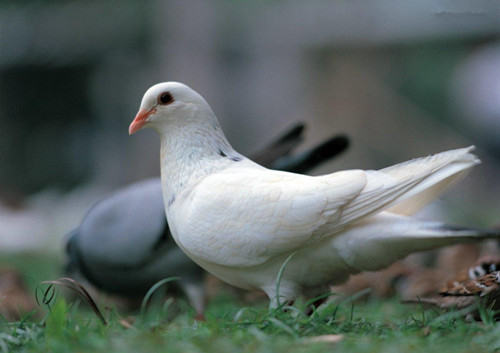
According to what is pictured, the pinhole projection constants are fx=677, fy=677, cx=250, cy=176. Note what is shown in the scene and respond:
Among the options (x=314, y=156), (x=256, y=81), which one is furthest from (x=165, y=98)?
(x=256, y=81)

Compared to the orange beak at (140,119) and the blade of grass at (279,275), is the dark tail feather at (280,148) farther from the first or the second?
the blade of grass at (279,275)

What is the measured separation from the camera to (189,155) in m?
3.00

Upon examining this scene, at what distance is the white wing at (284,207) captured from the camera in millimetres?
2658

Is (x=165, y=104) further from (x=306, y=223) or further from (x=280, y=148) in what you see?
(x=280, y=148)

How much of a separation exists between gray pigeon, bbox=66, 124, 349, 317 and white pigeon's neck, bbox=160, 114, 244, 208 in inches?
36.5

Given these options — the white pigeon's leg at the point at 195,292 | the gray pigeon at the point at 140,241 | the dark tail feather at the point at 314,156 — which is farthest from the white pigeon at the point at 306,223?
the white pigeon's leg at the point at 195,292

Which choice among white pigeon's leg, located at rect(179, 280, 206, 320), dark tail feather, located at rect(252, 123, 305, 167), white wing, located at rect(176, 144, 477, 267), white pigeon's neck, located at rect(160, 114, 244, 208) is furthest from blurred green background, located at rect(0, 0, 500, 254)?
white wing, located at rect(176, 144, 477, 267)

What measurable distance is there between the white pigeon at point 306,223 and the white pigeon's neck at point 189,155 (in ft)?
0.17

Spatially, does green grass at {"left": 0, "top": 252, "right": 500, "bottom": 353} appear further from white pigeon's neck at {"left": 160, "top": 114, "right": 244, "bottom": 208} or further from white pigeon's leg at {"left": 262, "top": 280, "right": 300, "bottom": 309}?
white pigeon's neck at {"left": 160, "top": 114, "right": 244, "bottom": 208}

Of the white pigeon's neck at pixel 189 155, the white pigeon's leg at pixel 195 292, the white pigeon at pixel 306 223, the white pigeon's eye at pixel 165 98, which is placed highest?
the white pigeon's eye at pixel 165 98

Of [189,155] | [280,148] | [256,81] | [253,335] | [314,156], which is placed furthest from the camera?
[256,81]

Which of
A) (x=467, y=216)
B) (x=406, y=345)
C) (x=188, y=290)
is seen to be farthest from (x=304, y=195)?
(x=467, y=216)

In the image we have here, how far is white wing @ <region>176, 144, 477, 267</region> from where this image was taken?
2.66 m

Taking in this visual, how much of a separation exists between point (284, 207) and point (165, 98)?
78 cm
